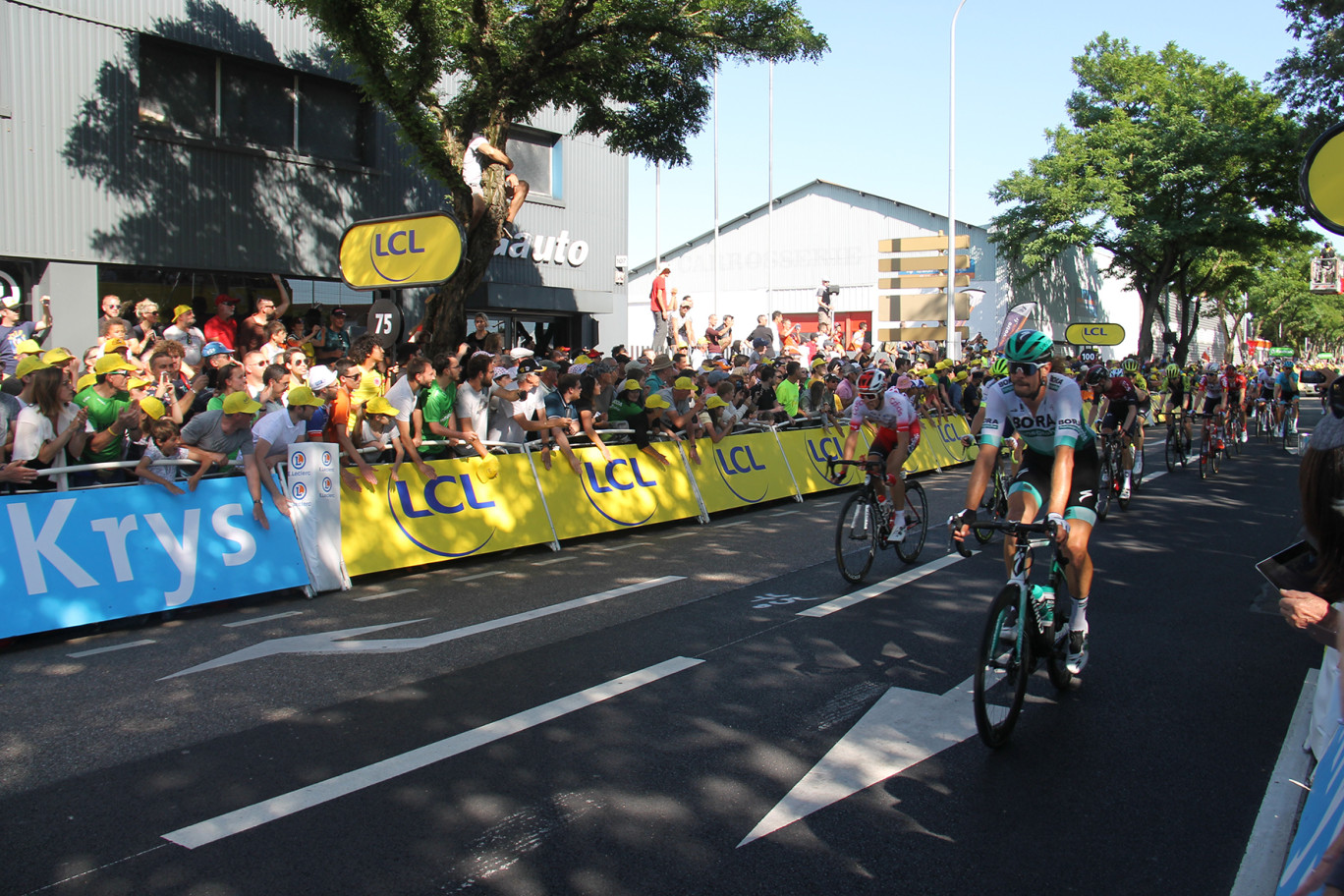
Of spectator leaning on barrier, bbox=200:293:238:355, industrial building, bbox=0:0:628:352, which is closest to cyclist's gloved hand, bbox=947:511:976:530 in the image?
spectator leaning on barrier, bbox=200:293:238:355

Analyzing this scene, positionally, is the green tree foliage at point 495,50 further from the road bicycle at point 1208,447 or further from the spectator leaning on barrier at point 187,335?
the road bicycle at point 1208,447

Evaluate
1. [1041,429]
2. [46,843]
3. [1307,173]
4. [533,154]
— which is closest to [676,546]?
[1041,429]

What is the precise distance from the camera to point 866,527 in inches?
347

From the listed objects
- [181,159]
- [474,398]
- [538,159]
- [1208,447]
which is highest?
[538,159]

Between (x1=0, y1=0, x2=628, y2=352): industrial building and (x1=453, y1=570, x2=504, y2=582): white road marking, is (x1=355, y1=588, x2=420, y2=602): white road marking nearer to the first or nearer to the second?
(x1=453, y1=570, x2=504, y2=582): white road marking

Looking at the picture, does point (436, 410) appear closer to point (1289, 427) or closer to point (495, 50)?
point (495, 50)

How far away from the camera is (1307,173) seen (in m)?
7.08

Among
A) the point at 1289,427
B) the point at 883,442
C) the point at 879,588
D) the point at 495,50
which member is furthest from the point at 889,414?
the point at 1289,427

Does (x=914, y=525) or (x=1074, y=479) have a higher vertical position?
(x=1074, y=479)

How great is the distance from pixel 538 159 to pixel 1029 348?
19877 mm

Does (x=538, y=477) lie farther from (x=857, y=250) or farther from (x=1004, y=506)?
(x=857, y=250)

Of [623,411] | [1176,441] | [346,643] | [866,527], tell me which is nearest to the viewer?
[346,643]

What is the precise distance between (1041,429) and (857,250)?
44664 mm

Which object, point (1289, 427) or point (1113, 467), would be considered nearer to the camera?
point (1113, 467)
